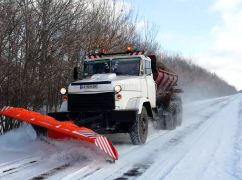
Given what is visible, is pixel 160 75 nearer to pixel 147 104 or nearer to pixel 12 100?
pixel 147 104

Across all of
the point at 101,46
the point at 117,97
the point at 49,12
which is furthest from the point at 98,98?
the point at 101,46

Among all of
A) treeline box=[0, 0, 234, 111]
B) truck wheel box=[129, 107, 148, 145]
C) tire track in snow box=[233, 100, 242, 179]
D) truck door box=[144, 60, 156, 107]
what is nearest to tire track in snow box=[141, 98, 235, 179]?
truck wheel box=[129, 107, 148, 145]

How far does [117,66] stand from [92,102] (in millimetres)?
1593

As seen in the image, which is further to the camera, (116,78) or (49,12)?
(49,12)

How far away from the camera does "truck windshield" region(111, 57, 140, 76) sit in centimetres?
1039

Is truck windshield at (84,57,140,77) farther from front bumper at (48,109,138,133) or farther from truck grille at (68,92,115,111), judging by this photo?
front bumper at (48,109,138,133)

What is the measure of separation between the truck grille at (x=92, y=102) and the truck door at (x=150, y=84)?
5.91 ft

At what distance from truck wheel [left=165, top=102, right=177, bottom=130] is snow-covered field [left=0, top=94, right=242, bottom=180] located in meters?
2.49

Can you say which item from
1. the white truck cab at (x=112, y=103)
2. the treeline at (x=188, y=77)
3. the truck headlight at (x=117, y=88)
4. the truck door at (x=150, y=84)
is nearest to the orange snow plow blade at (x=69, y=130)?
the white truck cab at (x=112, y=103)

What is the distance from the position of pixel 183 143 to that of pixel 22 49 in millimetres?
4687

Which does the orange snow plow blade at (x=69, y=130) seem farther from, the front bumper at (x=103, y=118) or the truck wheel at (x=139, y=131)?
the truck wheel at (x=139, y=131)

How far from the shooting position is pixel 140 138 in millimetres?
9539

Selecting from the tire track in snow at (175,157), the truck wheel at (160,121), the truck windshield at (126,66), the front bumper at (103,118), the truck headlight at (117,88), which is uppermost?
the truck windshield at (126,66)

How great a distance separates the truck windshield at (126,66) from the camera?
409 inches
